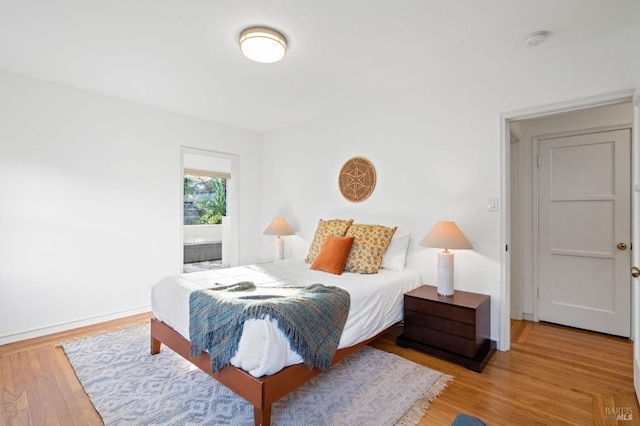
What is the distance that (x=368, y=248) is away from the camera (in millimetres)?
3039

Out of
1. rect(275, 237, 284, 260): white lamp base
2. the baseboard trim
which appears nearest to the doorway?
rect(275, 237, 284, 260): white lamp base

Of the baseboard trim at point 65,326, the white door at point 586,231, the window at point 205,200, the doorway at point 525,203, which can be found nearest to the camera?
the baseboard trim at point 65,326

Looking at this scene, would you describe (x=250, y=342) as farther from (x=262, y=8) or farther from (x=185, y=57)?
(x=185, y=57)

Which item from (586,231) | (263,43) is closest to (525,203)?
(586,231)

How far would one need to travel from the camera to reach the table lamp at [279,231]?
4.20 m

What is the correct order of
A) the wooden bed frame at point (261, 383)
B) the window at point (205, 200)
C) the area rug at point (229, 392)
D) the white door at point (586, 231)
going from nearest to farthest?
Result: the wooden bed frame at point (261, 383) < the area rug at point (229, 392) < the white door at point (586, 231) < the window at point (205, 200)

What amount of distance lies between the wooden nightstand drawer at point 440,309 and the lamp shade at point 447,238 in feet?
1.56

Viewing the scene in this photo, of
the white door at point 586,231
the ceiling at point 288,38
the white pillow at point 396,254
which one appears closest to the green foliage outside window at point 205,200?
the ceiling at point 288,38

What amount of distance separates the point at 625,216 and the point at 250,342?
3.62m

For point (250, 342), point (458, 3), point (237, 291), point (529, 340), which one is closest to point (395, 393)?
point (250, 342)

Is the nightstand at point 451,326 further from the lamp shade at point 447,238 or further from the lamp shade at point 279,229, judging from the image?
the lamp shade at point 279,229

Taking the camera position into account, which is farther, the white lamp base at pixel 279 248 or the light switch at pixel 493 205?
the white lamp base at pixel 279 248

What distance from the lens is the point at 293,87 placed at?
124 inches

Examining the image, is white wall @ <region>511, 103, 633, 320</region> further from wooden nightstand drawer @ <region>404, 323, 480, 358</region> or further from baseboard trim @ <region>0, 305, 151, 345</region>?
baseboard trim @ <region>0, 305, 151, 345</region>
